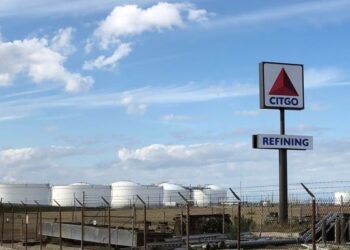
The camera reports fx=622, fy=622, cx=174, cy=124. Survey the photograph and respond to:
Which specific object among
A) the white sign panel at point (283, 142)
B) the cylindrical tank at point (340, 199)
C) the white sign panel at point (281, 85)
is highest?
the white sign panel at point (281, 85)

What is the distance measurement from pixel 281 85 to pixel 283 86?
0.14 m

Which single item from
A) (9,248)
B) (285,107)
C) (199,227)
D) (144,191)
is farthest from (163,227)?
(144,191)

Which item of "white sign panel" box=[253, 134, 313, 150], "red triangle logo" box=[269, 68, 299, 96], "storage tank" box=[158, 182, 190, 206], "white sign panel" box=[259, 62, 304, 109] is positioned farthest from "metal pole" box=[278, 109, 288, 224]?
"storage tank" box=[158, 182, 190, 206]

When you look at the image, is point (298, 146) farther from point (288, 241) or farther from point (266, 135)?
point (288, 241)

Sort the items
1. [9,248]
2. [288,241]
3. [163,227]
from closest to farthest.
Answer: [288,241] → [9,248] → [163,227]

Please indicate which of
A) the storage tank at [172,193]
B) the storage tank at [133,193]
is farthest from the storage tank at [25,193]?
the storage tank at [172,193]

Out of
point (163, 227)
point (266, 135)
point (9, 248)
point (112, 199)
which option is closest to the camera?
point (9, 248)

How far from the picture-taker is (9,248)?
26.9 m

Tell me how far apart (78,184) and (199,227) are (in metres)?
97.9

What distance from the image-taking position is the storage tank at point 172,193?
123000 millimetres

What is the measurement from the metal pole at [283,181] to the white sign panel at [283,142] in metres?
0.48

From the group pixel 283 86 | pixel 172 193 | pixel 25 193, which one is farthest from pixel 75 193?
pixel 283 86

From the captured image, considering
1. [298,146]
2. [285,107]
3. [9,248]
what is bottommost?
[9,248]

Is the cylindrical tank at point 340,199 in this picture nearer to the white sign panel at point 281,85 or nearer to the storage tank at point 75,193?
the white sign panel at point 281,85
